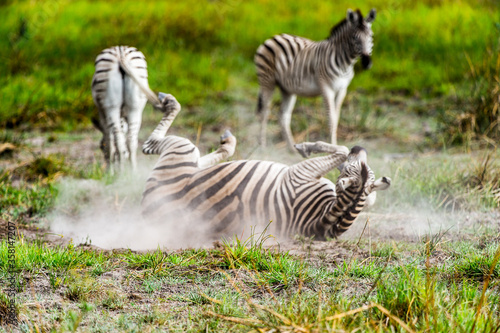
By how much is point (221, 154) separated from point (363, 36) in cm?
332

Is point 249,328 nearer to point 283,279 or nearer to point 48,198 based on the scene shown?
point 283,279

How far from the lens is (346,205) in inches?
168

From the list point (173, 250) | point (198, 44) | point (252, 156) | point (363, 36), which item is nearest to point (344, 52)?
point (363, 36)

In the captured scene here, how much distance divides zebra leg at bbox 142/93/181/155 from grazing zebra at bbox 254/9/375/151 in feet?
9.78

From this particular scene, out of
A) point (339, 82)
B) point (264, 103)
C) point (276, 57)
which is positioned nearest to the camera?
point (339, 82)

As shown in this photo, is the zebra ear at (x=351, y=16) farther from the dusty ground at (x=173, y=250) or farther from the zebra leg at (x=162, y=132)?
the zebra leg at (x=162, y=132)

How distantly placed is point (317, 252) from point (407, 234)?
0.92 m

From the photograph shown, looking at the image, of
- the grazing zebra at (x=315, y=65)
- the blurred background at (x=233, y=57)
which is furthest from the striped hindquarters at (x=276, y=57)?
the blurred background at (x=233, y=57)

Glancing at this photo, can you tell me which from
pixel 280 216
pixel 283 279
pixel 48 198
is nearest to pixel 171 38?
pixel 48 198

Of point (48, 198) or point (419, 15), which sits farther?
point (419, 15)

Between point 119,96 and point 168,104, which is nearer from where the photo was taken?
point 168,104

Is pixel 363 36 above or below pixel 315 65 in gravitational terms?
above

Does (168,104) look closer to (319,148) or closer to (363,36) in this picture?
(319,148)

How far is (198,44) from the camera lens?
13.0 meters
